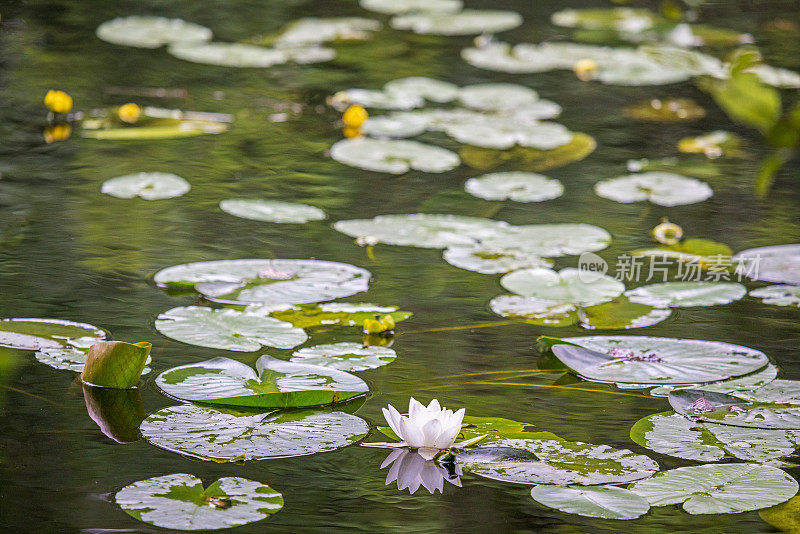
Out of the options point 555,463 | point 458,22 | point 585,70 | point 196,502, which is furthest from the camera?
point 458,22

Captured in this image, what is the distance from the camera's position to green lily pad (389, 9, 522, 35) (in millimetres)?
3590

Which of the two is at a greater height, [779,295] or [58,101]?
[58,101]

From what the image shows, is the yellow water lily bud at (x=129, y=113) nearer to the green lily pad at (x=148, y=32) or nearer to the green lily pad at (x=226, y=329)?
the green lily pad at (x=148, y=32)

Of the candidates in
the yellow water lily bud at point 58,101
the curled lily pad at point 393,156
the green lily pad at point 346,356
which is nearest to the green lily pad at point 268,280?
the green lily pad at point 346,356

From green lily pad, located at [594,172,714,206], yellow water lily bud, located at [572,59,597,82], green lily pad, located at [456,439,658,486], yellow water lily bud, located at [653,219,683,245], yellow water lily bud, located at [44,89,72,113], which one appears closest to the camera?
green lily pad, located at [456,439,658,486]

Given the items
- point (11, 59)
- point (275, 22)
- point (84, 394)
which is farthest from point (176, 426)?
point (275, 22)

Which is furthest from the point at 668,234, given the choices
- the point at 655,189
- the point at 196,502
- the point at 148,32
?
the point at 148,32

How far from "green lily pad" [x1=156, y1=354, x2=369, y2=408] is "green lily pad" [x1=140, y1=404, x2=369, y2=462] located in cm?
2

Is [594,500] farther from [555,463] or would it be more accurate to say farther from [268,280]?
[268,280]

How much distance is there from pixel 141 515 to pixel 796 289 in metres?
1.29

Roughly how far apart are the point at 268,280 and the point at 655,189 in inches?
42.0

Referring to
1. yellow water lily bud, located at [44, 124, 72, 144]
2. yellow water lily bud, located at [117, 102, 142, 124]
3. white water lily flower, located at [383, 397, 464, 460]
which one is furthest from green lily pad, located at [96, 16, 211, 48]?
white water lily flower, located at [383, 397, 464, 460]

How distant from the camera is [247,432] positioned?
3.92ft

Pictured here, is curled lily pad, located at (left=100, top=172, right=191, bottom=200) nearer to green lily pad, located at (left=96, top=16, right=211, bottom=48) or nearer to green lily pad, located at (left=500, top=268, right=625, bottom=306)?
green lily pad, located at (left=500, top=268, right=625, bottom=306)
